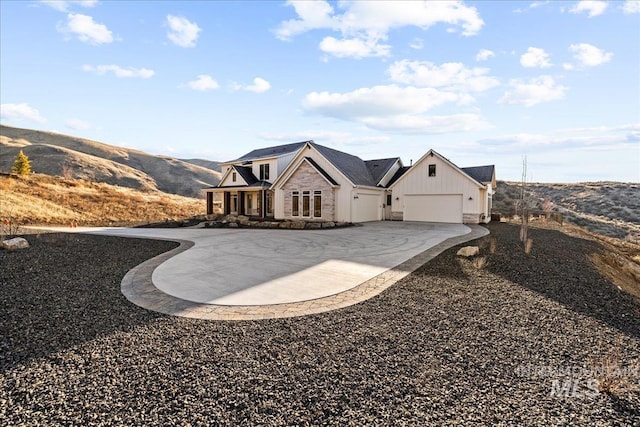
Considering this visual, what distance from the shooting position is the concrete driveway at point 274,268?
583cm

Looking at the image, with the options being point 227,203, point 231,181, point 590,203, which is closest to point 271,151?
point 231,181

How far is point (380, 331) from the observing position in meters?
4.19

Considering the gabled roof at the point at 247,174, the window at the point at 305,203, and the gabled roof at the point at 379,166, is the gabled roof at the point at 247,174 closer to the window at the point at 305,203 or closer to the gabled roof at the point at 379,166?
the window at the point at 305,203

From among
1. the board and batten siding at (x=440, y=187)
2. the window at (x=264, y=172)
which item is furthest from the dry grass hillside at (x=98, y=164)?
the board and batten siding at (x=440, y=187)

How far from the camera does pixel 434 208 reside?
2128 cm

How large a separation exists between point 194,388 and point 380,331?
2378mm

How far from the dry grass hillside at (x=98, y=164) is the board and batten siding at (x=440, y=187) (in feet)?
124

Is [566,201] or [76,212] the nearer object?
[76,212]

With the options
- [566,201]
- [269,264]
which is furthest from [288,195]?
[566,201]

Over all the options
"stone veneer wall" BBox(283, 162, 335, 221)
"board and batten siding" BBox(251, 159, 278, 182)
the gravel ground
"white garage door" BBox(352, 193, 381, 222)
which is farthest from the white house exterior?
the gravel ground

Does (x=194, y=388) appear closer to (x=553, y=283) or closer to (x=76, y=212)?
(x=553, y=283)

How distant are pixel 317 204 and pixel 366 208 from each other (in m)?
3.47

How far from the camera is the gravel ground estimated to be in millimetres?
2635

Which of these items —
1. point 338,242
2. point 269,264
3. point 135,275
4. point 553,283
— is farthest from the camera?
point 338,242
